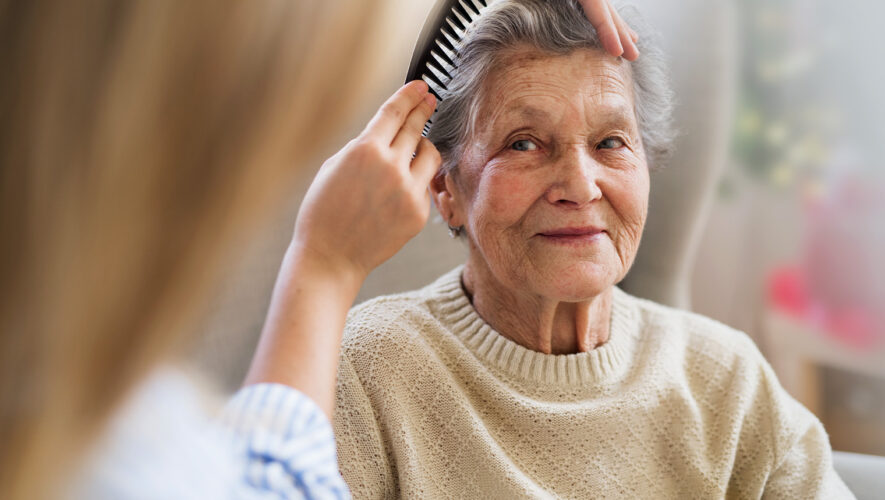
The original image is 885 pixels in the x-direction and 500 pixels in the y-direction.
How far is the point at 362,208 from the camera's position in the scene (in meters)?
0.88

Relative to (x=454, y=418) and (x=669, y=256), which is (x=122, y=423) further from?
(x=669, y=256)

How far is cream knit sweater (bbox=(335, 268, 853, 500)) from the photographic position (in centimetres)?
126

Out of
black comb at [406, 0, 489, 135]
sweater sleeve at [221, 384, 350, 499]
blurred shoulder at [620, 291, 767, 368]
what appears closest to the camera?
sweater sleeve at [221, 384, 350, 499]

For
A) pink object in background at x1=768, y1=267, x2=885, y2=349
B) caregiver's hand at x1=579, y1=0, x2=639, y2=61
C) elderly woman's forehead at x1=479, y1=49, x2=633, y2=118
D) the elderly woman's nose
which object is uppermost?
caregiver's hand at x1=579, y1=0, x2=639, y2=61

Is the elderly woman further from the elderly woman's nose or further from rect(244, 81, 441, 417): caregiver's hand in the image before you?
rect(244, 81, 441, 417): caregiver's hand

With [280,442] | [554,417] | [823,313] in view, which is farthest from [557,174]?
[823,313]

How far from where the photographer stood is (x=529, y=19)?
4.04 ft

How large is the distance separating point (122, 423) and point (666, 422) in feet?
3.44

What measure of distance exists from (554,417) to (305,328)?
610 mm

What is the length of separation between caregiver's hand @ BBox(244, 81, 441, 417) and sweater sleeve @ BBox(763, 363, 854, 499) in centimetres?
85

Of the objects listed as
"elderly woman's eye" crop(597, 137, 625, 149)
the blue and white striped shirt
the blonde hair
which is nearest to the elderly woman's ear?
"elderly woman's eye" crop(597, 137, 625, 149)

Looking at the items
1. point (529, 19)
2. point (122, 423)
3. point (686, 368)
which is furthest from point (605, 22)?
point (122, 423)

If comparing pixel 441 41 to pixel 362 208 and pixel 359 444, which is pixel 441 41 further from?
pixel 359 444

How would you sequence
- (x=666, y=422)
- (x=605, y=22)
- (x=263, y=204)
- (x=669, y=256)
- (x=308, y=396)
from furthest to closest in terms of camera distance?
(x=669, y=256)
(x=666, y=422)
(x=605, y=22)
(x=308, y=396)
(x=263, y=204)
